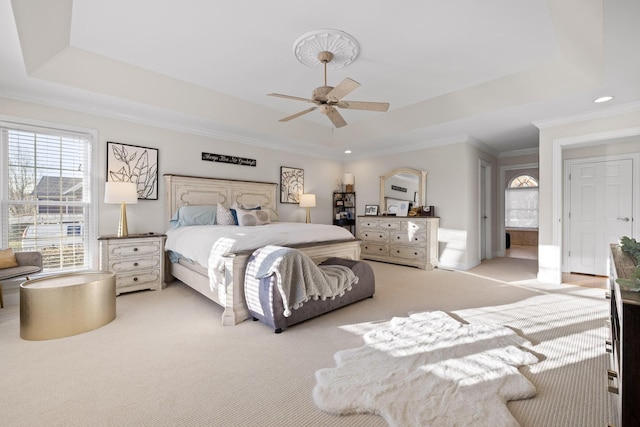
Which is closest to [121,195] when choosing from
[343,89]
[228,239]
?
[228,239]

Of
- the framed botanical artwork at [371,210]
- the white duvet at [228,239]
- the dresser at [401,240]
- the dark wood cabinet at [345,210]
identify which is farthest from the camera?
the dark wood cabinet at [345,210]

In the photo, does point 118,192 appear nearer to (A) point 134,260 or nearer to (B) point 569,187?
(A) point 134,260

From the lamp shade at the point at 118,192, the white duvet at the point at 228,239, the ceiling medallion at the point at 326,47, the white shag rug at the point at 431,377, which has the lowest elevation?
the white shag rug at the point at 431,377

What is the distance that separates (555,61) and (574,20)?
1.13 m

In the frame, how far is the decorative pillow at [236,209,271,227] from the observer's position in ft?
13.5

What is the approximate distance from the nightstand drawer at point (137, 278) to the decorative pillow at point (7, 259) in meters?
0.93

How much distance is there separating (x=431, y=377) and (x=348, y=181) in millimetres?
5312

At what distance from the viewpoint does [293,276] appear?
8.35 ft

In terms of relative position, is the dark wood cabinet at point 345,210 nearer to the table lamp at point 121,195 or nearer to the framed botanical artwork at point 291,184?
the framed botanical artwork at point 291,184

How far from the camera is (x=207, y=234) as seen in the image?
322cm

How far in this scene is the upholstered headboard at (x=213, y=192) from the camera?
4.33 metres

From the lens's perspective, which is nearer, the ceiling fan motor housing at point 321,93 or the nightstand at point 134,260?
the ceiling fan motor housing at point 321,93

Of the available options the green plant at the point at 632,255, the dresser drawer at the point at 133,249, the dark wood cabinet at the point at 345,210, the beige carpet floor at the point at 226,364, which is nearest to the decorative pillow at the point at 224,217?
the dresser drawer at the point at 133,249

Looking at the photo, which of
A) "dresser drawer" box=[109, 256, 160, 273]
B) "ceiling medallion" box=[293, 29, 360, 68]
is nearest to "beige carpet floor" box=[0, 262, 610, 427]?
"dresser drawer" box=[109, 256, 160, 273]
